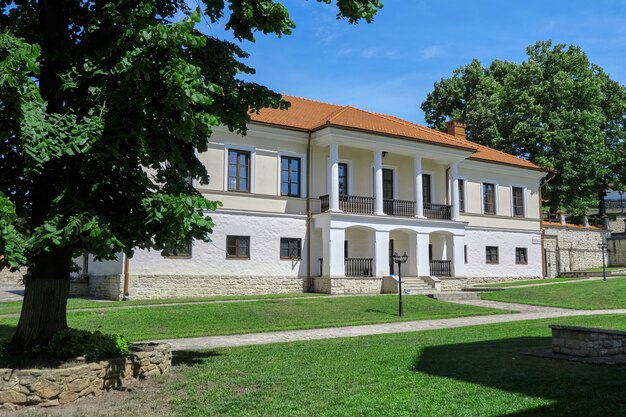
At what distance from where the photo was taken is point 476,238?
3122 centimetres

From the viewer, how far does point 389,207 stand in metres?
27.4

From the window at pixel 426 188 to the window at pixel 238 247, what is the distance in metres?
10.6

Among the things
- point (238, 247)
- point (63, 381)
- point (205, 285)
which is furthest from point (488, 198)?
point (63, 381)

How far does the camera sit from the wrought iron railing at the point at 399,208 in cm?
2738

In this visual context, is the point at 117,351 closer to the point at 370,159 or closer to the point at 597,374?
the point at 597,374

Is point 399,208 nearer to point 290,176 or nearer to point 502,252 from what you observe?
point 290,176

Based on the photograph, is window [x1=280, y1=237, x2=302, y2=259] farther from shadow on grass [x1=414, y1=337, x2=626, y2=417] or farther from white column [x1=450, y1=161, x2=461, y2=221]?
shadow on grass [x1=414, y1=337, x2=626, y2=417]

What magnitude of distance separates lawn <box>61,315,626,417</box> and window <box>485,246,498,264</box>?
21.3 metres

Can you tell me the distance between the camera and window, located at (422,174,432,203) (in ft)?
97.2

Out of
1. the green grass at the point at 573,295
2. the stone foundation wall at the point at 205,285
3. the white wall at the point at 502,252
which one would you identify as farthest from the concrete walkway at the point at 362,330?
the white wall at the point at 502,252

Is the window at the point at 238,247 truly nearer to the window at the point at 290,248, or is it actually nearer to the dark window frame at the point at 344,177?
the window at the point at 290,248

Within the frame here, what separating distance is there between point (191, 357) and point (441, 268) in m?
20.3

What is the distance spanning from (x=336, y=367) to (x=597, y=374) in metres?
3.73

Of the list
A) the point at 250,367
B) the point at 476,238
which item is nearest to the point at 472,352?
the point at 250,367
